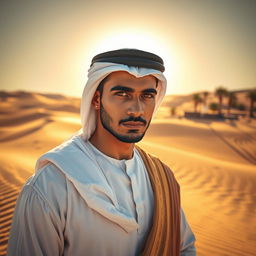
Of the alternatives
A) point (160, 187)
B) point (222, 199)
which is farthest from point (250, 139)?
point (160, 187)

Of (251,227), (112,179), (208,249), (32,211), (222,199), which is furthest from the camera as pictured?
(222,199)

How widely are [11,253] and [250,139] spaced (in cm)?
2037

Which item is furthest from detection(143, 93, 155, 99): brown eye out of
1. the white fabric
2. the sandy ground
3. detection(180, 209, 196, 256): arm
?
the sandy ground

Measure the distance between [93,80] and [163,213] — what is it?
121 cm

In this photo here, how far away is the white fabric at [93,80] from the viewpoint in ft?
5.73

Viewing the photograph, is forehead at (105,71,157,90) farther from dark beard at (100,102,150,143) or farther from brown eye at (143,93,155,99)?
dark beard at (100,102,150,143)

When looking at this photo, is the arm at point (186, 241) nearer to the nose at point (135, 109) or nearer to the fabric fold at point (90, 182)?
the fabric fold at point (90, 182)

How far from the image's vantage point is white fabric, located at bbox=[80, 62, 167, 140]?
1.75 metres

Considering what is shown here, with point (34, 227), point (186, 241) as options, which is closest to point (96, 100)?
point (34, 227)

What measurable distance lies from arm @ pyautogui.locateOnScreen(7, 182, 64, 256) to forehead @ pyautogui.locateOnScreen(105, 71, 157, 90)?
950 mm

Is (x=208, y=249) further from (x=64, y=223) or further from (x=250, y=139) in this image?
(x=250, y=139)

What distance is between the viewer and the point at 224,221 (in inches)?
207

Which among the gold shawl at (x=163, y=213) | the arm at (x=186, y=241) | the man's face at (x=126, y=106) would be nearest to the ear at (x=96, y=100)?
the man's face at (x=126, y=106)

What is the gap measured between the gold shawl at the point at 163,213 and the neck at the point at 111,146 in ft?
1.02
